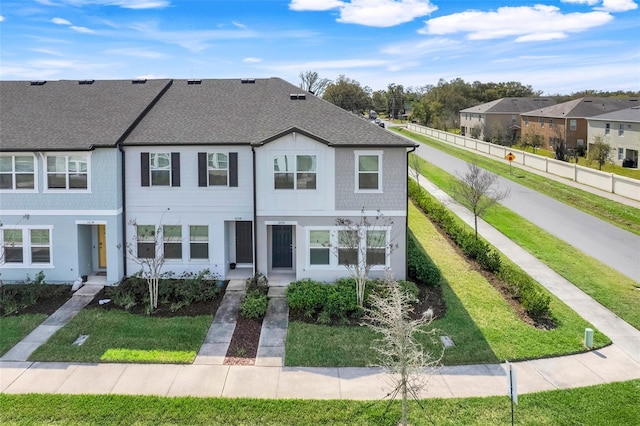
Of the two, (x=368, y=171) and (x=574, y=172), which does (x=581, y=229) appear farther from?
(x=368, y=171)

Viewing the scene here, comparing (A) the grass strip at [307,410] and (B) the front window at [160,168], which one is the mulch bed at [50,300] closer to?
(B) the front window at [160,168]

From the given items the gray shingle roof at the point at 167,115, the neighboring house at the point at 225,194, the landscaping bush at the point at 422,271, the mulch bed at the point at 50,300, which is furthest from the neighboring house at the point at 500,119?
the mulch bed at the point at 50,300

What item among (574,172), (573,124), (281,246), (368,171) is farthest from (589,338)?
(573,124)

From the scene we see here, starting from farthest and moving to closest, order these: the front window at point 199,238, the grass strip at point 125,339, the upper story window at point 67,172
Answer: the front window at point 199,238 < the upper story window at point 67,172 < the grass strip at point 125,339

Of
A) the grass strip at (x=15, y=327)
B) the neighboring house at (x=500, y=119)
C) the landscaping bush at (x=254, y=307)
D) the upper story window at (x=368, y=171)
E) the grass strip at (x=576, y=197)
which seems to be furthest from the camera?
the neighboring house at (x=500, y=119)

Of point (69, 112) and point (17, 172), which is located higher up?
point (69, 112)

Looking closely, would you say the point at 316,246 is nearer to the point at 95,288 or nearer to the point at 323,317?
the point at 323,317

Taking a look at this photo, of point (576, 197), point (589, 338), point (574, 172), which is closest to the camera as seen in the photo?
point (589, 338)
